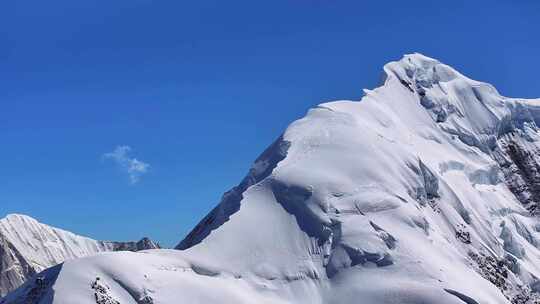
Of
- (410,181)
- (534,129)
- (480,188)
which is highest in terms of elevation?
(534,129)

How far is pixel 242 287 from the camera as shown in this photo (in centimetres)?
6688

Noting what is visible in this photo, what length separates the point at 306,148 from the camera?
87062mm

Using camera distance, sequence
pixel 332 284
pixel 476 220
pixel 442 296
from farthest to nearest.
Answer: pixel 476 220, pixel 332 284, pixel 442 296

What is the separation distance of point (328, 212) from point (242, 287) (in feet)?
44.1

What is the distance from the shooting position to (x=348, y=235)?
72.6 metres

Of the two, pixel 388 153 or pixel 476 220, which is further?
pixel 476 220

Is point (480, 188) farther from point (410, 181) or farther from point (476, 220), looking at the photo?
point (410, 181)

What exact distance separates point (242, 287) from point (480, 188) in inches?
2151

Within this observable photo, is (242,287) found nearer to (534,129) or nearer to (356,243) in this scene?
(356,243)

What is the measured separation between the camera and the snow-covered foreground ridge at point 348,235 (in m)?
63.8

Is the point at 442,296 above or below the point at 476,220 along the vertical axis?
below

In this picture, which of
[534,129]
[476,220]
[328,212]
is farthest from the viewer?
[534,129]

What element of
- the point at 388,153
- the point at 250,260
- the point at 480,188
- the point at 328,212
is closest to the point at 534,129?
the point at 480,188

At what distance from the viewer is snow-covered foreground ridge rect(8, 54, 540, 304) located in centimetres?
6384
